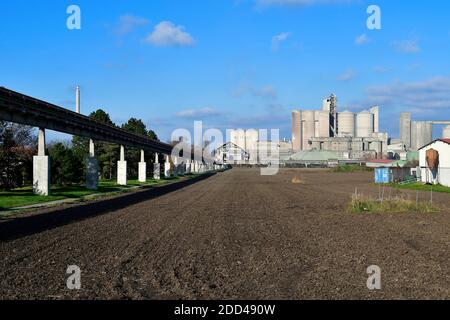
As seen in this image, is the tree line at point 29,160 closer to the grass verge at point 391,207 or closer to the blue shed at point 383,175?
the grass verge at point 391,207

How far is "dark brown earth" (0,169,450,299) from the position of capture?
10.3 m

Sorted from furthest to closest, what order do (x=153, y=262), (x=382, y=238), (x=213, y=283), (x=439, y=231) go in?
(x=439, y=231) < (x=382, y=238) < (x=153, y=262) < (x=213, y=283)

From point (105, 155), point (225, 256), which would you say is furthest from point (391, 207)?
point (105, 155)

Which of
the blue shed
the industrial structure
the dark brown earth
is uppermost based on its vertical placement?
the industrial structure

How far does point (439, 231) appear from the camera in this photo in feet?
67.1

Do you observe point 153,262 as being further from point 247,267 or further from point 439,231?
point 439,231

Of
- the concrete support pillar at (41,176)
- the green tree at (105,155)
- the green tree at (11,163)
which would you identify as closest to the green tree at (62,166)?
the green tree at (11,163)

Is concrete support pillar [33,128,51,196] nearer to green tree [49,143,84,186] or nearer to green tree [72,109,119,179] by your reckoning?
green tree [49,143,84,186]

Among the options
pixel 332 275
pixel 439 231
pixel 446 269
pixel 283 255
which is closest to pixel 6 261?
pixel 283 255

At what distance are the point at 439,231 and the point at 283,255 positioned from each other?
8.64 m

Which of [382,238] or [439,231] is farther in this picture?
[439,231]

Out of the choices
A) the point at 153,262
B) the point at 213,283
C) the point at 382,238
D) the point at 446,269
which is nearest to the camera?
the point at 213,283

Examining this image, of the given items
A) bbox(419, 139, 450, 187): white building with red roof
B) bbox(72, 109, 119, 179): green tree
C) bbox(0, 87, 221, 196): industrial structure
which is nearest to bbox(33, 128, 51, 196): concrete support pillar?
bbox(0, 87, 221, 196): industrial structure

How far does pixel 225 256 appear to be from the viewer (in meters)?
14.5
